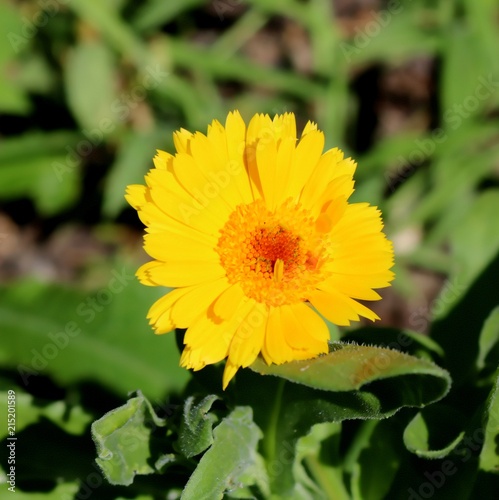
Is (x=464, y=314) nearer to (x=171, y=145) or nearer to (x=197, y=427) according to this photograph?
(x=197, y=427)

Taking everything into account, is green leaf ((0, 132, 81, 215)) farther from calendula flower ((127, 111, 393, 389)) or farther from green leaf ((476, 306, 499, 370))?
green leaf ((476, 306, 499, 370))

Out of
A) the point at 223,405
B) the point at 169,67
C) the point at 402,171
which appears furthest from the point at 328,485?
the point at 169,67

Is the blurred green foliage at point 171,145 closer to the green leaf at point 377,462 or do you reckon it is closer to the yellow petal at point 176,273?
the green leaf at point 377,462

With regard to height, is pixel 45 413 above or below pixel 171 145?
below

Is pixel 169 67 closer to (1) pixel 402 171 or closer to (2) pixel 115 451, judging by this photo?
(1) pixel 402 171

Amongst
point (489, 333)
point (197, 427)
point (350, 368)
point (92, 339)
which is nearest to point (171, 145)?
point (92, 339)

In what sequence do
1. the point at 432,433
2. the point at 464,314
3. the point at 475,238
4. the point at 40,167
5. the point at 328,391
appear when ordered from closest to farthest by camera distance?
the point at 328,391
the point at 432,433
the point at 464,314
the point at 475,238
the point at 40,167
